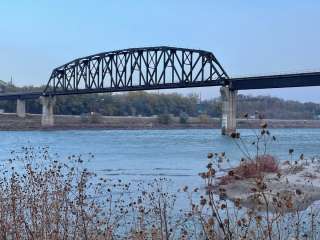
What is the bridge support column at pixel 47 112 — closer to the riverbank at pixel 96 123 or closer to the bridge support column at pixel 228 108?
the riverbank at pixel 96 123

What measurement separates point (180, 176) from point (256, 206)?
99.7 feet

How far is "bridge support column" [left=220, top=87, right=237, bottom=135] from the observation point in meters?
127

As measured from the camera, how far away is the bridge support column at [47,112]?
532ft

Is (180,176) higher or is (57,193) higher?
(57,193)

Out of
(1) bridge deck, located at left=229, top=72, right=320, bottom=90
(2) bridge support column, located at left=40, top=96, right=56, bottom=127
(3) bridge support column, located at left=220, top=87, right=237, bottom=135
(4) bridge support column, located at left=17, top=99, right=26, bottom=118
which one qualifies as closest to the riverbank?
(4) bridge support column, located at left=17, top=99, right=26, bottom=118

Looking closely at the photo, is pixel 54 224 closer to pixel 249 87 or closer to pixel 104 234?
pixel 104 234

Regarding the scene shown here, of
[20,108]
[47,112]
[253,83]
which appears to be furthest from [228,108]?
[20,108]

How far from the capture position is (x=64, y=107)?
653 feet

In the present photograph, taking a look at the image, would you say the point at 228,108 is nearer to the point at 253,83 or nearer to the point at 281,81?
the point at 253,83

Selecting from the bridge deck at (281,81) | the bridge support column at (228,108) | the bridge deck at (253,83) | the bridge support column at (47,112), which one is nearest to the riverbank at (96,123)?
the bridge support column at (47,112)

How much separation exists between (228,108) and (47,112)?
56.7 metres

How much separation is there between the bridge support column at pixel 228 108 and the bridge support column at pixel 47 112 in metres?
50.9

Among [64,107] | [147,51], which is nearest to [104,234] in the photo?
[147,51]

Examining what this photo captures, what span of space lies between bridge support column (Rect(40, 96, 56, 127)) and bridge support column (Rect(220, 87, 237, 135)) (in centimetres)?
5091
